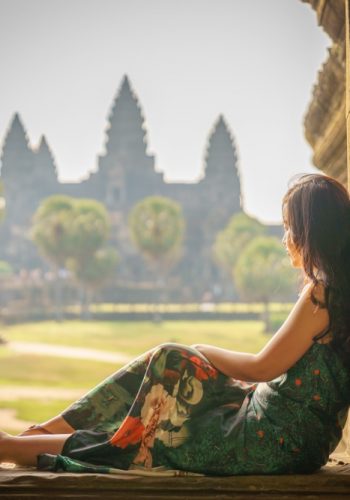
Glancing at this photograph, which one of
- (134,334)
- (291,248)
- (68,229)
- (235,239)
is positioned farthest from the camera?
(235,239)

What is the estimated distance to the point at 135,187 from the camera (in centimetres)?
5016

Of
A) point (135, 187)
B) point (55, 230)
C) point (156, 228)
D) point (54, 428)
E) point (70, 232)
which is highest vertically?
point (135, 187)

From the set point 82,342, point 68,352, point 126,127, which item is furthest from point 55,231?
point 126,127

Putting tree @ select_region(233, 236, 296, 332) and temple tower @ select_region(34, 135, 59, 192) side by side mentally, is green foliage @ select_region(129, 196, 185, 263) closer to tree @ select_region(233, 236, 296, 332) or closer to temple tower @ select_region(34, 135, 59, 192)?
tree @ select_region(233, 236, 296, 332)

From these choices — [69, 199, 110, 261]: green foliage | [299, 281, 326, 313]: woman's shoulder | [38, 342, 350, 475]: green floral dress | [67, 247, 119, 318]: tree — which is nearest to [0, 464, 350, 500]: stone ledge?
[38, 342, 350, 475]: green floral dress

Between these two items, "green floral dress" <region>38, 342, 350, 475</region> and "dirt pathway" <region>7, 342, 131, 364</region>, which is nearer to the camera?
"green floral dress" <region>38, 342, 350, 475</region>

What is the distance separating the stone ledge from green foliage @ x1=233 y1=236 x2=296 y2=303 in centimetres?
2850

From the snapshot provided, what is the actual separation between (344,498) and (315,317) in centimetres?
48

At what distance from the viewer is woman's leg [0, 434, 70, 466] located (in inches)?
89.5

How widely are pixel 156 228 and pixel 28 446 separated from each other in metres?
34.4

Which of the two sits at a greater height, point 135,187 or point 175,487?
point 135,187

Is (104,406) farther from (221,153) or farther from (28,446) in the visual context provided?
(221,153)

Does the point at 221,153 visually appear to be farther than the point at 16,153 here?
No

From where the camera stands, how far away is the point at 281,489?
2.11m
